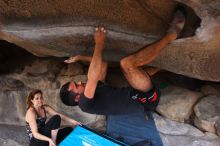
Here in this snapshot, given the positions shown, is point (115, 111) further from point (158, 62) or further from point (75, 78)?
point (75, 78)

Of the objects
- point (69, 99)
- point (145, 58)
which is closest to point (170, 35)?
point (145, 58)

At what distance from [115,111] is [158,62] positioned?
578 millimetres

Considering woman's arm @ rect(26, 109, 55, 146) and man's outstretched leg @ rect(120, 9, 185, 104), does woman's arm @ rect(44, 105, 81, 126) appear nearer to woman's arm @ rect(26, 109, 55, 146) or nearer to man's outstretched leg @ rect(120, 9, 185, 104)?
woman's arm @ rect(26, 109, 55, 146)

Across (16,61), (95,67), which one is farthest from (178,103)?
(16,61)

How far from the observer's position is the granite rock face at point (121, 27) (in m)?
2.47

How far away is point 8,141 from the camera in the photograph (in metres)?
3.43

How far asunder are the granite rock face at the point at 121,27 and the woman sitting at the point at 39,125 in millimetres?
431

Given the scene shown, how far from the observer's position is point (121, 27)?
2713mm

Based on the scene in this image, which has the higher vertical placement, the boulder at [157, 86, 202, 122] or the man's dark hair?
the man's dark hair

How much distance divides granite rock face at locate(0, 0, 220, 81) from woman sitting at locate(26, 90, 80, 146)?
0.43 metres

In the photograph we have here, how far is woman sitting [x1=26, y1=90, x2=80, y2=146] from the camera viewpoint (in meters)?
2.95

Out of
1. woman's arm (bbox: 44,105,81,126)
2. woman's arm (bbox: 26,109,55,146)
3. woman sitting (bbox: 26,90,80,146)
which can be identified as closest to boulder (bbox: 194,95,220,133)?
woman's arm (bbox: 44,105,81,126)

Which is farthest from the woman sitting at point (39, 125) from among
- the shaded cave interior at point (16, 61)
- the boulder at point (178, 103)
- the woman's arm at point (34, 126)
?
the boulder at point (178, 103)

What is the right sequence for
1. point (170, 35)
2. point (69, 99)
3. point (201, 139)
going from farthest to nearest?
1. point (201, 139)
2. point (69, 99)
3. point (170, 35)
